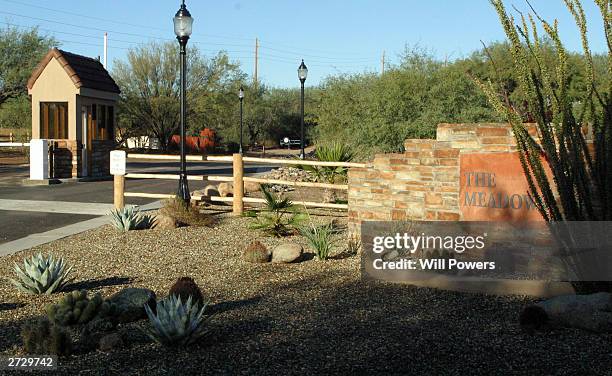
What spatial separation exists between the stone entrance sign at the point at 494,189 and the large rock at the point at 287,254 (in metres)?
2.22

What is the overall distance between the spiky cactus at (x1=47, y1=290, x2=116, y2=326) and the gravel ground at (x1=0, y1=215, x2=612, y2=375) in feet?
1.18

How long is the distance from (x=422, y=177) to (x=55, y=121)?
1825 cm

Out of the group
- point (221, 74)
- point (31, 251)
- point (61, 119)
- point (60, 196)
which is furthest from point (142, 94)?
point (31, 251)

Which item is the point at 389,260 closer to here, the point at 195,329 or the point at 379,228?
the point at 379,228

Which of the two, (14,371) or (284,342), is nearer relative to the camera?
(14,371)

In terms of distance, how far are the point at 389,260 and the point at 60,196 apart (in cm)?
1268

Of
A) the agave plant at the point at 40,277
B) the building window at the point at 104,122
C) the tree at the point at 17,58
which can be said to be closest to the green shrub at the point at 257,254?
the agave plant at the point at 40,277

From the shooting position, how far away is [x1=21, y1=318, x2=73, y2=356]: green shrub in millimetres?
5539

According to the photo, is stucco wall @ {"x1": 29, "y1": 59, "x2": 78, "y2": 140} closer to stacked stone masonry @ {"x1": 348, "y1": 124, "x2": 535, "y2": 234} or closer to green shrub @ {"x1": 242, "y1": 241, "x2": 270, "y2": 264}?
stacked stone masonry @ {"x1": 348, "y1": 124, "x2": 535, "y2": 234}

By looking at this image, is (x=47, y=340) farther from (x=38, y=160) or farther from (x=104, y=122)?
(x=104, y=122)

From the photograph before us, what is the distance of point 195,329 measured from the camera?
5.74m

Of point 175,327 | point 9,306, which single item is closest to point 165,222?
point 9,306

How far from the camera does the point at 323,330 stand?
20.5 feet

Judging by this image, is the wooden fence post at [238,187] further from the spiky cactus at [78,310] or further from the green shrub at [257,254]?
the spiky cactus at [78,310]
